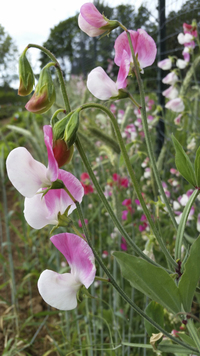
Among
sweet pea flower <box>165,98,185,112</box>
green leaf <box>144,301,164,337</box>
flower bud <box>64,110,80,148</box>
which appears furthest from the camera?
sweet pea flower <box>165,98,185,112</box>

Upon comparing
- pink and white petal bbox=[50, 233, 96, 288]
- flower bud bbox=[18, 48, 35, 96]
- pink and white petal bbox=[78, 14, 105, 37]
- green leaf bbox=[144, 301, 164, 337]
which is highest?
pink and white petal bbox=[78, 14, 105, 37]

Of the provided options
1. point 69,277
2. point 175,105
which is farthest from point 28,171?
point 175,105

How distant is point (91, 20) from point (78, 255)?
0.76 feet

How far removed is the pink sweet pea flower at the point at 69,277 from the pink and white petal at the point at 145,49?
0.21 m

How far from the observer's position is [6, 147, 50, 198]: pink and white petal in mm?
249

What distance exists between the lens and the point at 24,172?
10.0 inches

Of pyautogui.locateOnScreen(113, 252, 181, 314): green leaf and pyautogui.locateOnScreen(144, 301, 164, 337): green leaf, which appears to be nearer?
pyautogui.locateOnScreen(113, 252, 181, 314): green leaf

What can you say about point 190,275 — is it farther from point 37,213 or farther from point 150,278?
point 37,213

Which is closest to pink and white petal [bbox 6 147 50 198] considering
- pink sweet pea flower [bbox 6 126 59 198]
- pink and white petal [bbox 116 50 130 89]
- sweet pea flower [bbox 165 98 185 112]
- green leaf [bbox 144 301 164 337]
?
pink sweet pea flower [bbox 6 126 59 198]

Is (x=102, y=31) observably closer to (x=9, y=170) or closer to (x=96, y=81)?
(x=96, y=81)

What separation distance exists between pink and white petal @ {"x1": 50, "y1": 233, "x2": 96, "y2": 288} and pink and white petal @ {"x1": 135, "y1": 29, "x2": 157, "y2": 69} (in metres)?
0.21

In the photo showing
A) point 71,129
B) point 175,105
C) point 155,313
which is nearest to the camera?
point 71,129

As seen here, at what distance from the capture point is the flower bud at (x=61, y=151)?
0.82 feet

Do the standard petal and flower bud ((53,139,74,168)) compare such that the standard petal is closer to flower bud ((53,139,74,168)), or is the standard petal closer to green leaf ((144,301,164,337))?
flower bud ((53,139,74,168))
